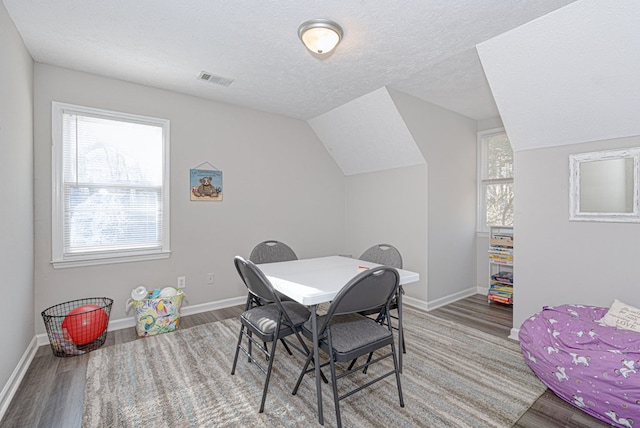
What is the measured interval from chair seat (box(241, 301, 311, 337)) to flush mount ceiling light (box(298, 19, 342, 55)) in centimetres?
185

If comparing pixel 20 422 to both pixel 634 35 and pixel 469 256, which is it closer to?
pixel 634 35

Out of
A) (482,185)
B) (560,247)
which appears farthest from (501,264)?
(560,247)

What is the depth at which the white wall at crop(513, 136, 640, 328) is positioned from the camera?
2342 millimetres

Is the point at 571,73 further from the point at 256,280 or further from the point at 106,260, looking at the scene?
the point at 106,260

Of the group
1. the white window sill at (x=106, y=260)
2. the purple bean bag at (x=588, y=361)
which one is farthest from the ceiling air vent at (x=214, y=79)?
the purple bean bag at (x=588, y=361)

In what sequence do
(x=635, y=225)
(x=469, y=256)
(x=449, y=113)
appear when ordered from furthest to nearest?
(x=469, y=256), (x=449, y=113), (x=635, y=225)

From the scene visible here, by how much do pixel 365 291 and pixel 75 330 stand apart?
8.13 ft

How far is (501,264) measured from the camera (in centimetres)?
397

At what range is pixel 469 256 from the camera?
14.2 feet

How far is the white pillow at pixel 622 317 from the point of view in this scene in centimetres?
206

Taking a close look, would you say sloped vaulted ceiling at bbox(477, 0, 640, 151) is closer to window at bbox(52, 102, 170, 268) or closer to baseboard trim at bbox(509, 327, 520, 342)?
baseboard trim at bbox(509, 327, 520, 342)

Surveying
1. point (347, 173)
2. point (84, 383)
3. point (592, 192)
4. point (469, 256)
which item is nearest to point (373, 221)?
point (347, 173)

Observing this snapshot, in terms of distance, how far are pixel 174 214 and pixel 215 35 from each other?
195 centimetres

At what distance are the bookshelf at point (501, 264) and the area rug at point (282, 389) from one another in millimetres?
1230
